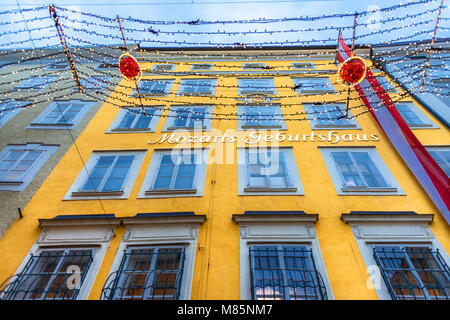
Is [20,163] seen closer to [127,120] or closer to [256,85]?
[127,120]

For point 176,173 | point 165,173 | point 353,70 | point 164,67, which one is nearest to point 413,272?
point 353,70

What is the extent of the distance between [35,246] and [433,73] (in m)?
18.2

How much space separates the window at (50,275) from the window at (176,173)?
2343 millimetres

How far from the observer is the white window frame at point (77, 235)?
256 inches

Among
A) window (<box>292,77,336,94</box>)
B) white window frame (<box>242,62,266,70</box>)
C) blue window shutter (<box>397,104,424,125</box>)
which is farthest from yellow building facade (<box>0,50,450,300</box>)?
white window frame (<box>242,62,266,70</box>)

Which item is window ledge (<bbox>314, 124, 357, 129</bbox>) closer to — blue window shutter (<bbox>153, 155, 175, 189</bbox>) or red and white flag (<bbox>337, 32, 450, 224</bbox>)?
red and white flag (<bbox>337, 32, 450, 224</bbox>)

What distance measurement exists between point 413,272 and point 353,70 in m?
4.95

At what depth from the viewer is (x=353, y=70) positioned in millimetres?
6516

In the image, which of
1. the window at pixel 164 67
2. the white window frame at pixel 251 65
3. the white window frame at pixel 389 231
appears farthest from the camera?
the white window frame at pixel 251 65

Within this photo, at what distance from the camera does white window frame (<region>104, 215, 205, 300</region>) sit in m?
6.44

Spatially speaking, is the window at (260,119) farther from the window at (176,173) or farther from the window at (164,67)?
the window at (164,67)

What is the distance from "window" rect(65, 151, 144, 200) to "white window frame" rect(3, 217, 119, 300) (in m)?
1.12

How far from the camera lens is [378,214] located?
22.1 feet

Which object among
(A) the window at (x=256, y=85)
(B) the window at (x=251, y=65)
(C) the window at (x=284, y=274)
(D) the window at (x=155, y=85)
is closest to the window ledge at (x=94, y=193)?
(C) the window at (x=284, y=274)
